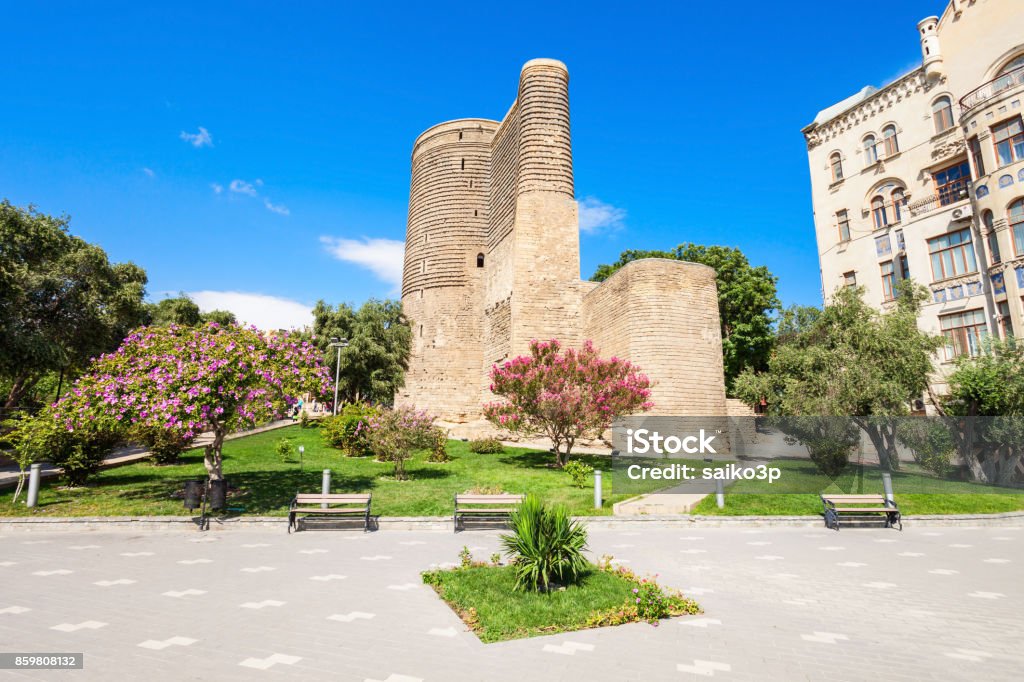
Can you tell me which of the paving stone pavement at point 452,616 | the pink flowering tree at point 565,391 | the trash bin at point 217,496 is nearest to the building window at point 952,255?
the pink flowering tree at point 565,391

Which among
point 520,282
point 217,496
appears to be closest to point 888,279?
point 520,282

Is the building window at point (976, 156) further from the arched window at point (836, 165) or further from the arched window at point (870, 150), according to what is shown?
the arched window at point (836, 165)

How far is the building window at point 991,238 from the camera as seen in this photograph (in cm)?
1917

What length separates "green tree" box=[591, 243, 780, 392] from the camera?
32750 mm

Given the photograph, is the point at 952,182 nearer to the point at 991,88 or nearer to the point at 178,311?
the point at 991,88

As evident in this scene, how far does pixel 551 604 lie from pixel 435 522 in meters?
5.12

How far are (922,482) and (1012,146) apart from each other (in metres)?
13.1

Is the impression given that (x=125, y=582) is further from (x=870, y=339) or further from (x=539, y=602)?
(x=870, y=339)

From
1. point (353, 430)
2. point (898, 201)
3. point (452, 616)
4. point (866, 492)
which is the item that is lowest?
point (452, 616)

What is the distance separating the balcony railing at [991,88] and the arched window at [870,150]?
3.76 meters

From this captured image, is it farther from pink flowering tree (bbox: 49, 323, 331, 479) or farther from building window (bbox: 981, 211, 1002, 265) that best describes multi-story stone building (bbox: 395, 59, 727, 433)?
pink flowering tree (bbox: 49, 323, 331, 479)

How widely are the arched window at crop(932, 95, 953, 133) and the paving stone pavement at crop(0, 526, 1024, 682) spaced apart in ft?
70.5

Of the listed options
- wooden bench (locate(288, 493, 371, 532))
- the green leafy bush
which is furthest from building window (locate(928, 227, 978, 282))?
wooden bench (locate(288, 493, 371, 532))

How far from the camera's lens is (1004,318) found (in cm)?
1884
